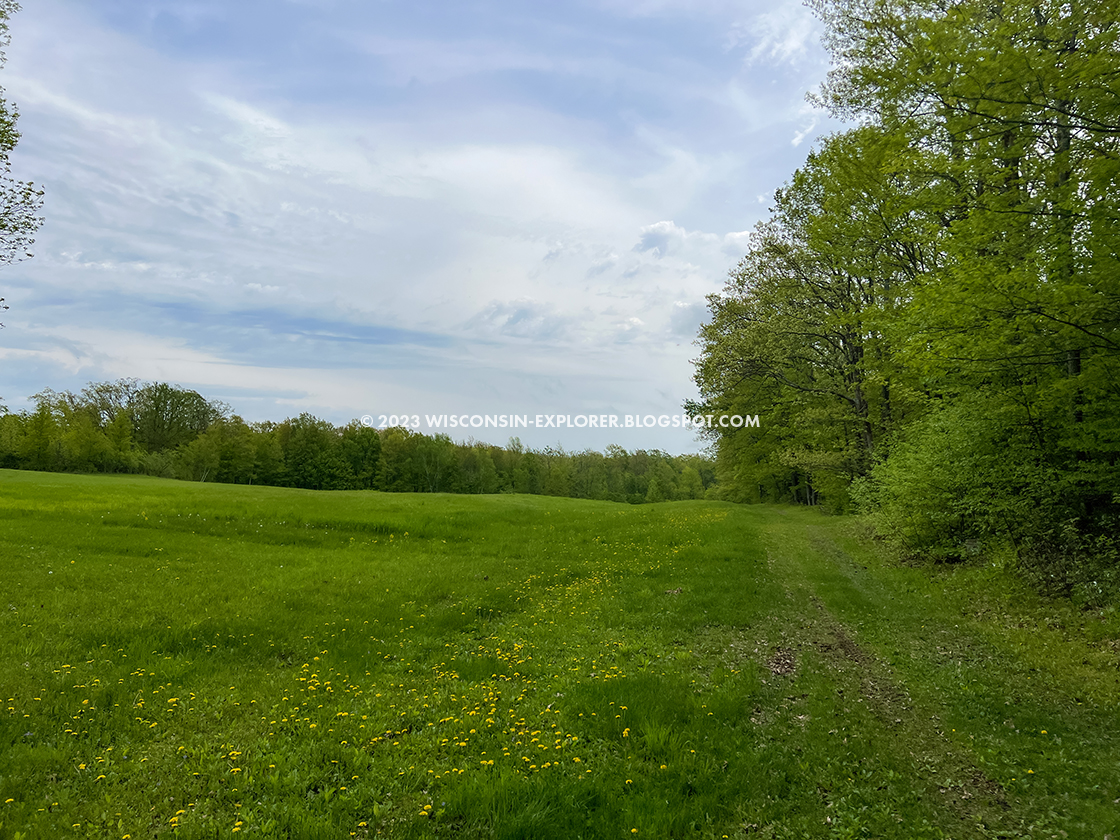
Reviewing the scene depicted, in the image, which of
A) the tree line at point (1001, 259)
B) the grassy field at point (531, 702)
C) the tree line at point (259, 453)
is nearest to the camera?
the grassy field at point (531, 702)

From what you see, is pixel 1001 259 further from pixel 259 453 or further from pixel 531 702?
pixel 259 453

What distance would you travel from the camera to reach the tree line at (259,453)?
3034 inches

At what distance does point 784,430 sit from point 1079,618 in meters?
33.8

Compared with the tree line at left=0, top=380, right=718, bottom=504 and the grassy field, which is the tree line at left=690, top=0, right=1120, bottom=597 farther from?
the tree line at left=0, top=380, right=718, bottom=504

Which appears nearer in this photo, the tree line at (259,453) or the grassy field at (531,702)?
the grassy field at (531,702)

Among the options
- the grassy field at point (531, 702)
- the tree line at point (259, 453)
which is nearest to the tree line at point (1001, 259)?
the grassy field at point (531, 702)

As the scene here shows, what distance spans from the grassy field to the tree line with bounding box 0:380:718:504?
67.4 metres

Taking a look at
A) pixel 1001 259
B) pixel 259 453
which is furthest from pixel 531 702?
pixel 259 453

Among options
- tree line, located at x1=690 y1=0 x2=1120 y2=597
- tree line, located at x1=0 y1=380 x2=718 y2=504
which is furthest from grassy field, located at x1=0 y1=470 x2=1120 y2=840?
tree line, located at x1=0 y1=380 x2=718 y2=504

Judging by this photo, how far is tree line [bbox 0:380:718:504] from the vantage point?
253 feet

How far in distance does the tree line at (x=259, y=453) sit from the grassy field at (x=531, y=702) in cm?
6743

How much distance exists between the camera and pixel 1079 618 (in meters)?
12.1

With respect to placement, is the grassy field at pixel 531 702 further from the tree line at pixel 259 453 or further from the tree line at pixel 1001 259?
the tree line at pixel 259 453

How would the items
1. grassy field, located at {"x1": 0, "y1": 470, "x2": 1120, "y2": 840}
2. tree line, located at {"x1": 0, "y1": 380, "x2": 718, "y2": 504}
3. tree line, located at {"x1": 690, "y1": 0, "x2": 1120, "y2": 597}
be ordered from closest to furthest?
grassy field, located at {"x1": 0, "y1": 470, "x2": 1120, "y2": 840} → tree line, located at {"x1": 690, "y1": 0, "x2": 1120, "y2": 597} → tree line, located at {"x1": 0, "y1": 380, "x2": 718, "y2": 504}
